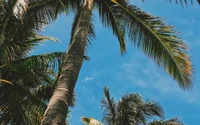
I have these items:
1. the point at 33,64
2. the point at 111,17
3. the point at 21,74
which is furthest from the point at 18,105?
the point at 111,17

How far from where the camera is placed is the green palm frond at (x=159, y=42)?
8391mm

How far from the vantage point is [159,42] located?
8.75 metres

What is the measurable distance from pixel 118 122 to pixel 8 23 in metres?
10.5

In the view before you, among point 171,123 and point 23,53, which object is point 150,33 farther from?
point 171,123

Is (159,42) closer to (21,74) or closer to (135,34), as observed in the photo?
(135,34)

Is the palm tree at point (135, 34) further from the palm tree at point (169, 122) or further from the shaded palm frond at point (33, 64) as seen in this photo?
the palm tree at point (169, 122)

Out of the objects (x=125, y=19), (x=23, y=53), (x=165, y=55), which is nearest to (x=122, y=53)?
(x=125, y=19)

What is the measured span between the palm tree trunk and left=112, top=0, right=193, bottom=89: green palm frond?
182cm

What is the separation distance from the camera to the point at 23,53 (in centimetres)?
1360

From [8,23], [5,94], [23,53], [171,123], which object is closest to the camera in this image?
[8,23]

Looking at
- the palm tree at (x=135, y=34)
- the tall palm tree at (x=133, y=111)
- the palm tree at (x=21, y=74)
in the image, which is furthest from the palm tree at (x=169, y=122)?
the palm tree at (x=135, y=34)

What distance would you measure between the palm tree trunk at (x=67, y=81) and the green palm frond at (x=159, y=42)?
1.82m

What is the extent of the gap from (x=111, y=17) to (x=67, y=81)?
4.29 m

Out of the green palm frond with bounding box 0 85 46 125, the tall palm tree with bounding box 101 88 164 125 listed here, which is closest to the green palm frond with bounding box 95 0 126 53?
the green palm frond with bounding box 0 85 46 125
